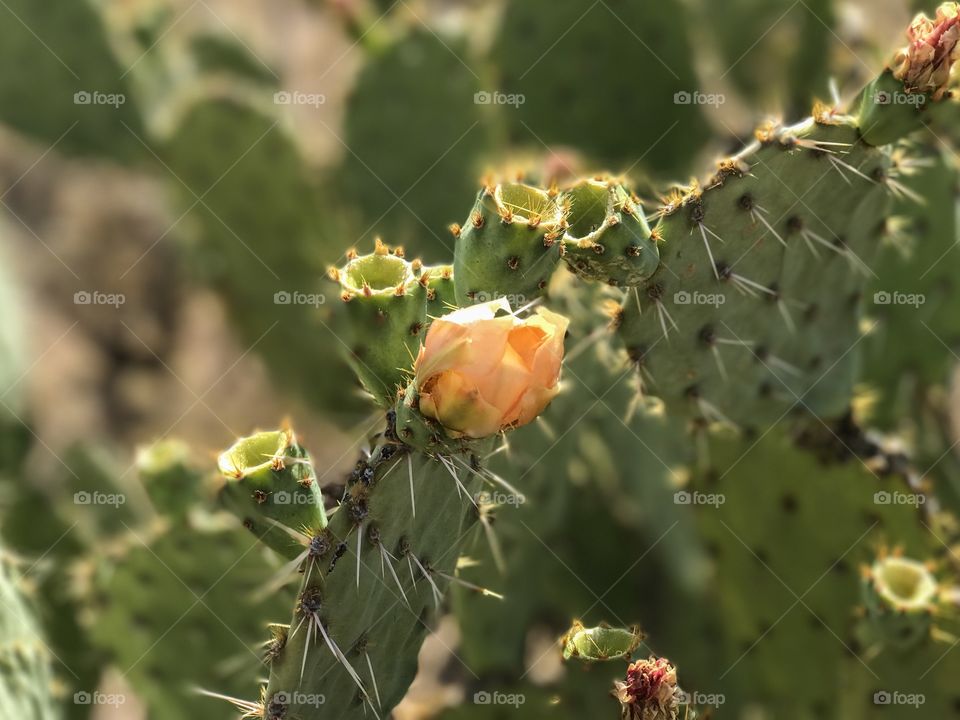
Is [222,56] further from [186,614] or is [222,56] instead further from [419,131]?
[186,614]

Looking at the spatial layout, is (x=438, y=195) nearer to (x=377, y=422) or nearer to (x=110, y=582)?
(x=110, y=582)

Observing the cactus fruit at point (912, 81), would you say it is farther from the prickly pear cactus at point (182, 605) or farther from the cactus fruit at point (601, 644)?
the prickly pear cactus at point (182, 605)

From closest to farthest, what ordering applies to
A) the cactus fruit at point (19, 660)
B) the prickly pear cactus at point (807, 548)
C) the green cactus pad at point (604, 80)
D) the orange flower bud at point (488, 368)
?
the orange flower bud at point (488, 368)
the cactus fruit at point (19, 660)
the prickly pear cactus at point (807, 548)
the green cactus pad at point (604, 80)

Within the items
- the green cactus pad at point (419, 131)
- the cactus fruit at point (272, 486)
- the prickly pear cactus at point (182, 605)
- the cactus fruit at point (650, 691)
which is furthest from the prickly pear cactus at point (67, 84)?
the cactus fruit at point (650, 691)

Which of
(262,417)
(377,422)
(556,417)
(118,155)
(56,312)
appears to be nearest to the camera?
A: (377,422)

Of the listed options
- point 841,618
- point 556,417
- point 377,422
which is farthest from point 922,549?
point 377,422

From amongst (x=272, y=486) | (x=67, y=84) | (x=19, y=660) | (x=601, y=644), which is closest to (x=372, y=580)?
(x=272, y=486)
